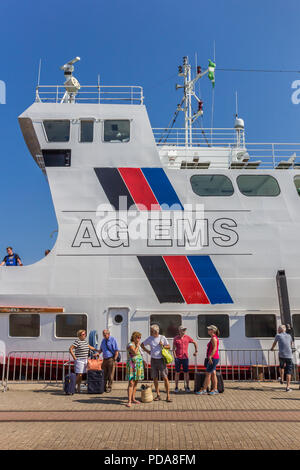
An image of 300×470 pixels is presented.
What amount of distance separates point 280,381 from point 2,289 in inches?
332

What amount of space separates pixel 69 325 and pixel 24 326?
1350mm

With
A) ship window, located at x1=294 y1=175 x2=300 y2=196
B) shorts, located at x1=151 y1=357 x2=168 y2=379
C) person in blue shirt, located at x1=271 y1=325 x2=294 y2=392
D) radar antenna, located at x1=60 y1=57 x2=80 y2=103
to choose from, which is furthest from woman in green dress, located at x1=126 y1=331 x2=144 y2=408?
radar antenna, located at x1=60 y1=57 x2=80 y2=103

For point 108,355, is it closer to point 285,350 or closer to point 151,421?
point 151,421

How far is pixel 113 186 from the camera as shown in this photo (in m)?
12.6

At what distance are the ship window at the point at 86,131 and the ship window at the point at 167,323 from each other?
602 cm

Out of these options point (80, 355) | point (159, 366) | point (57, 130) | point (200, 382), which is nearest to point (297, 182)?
point (200, 382)

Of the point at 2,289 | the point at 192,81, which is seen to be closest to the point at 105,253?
the point at 2,289

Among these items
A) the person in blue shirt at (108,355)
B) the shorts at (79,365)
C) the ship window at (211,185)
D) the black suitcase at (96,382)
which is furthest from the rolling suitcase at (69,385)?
the ship window at (211,185)

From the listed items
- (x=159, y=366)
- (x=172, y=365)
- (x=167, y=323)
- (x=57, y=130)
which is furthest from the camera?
(x=57, y=130)

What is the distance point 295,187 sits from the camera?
1297cm

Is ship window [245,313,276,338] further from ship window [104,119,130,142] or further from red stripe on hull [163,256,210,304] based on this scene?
ship window [104,119,130,142]

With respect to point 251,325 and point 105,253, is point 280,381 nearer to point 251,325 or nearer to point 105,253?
point 251,325

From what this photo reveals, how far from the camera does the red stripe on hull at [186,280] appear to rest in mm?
11984
